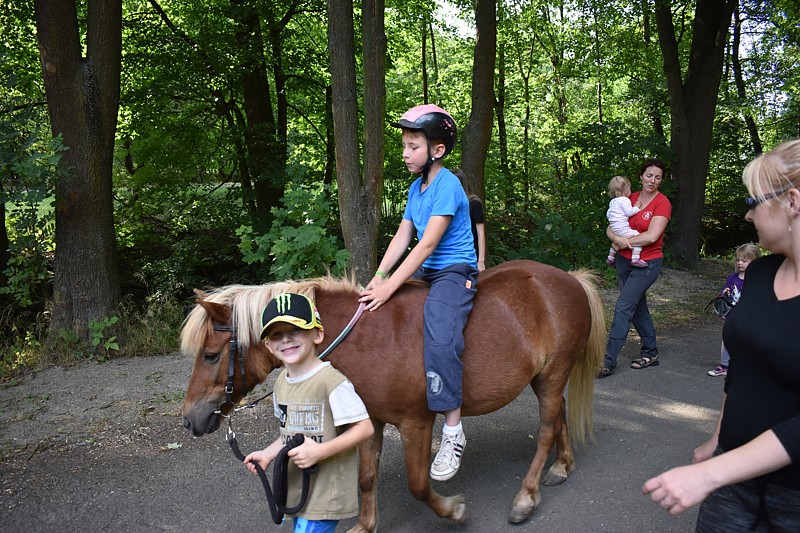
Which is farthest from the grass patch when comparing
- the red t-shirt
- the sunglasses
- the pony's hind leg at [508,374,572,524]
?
the sunglasses

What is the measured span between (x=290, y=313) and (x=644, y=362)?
554cm

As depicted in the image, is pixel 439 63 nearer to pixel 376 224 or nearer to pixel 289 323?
pixel 376 224

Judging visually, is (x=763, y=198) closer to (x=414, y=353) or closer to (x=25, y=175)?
(x=414, y=353)

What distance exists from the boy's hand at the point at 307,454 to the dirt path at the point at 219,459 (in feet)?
5.51

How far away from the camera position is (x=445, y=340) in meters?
3.55

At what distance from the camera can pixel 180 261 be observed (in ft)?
38.3

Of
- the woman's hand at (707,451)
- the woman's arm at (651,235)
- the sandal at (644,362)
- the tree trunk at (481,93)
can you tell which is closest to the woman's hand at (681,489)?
the woman's hand at (707,451)

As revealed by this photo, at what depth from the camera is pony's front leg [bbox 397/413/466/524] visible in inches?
141

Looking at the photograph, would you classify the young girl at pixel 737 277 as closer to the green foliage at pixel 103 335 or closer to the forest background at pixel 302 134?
the forest background at pixel 302 134

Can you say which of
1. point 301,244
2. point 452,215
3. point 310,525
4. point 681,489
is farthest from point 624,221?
point 681,489

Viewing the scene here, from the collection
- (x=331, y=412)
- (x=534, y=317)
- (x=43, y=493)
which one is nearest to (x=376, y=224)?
(x=534, y=317)

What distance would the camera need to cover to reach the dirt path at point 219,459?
13.1 ft

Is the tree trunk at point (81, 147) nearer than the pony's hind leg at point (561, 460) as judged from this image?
No

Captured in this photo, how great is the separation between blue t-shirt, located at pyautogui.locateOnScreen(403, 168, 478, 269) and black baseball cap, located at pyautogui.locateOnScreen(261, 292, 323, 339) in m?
1.30
